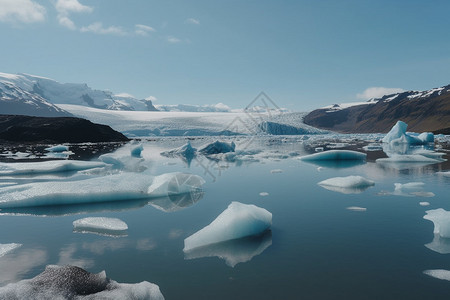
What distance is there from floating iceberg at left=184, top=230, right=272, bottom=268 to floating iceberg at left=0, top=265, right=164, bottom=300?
1.09 meters

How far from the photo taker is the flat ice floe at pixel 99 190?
6.74 meters

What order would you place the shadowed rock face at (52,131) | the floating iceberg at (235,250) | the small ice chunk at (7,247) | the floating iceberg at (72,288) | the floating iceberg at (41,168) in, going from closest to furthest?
1. the floating iceberg at (72,288)
2. the floating iceberg at (235,250)
3. the small ice chunk at (7,247)
4. the floating iceberg at (41,168)
5. the shadowed rock face at (52,131)

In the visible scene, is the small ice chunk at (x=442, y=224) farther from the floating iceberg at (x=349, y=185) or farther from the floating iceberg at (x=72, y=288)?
the floating iceberg at (x=72, y=288)

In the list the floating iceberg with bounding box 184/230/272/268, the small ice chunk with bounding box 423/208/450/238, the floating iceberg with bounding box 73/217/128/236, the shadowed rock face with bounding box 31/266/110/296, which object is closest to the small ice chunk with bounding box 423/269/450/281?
the small ice chunk with bounding box 423/208/450/238

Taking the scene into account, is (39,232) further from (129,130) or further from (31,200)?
(129,130)

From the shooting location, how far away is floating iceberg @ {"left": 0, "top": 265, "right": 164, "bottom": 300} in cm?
263

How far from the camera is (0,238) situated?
486 centimetres

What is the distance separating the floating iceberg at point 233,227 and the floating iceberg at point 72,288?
4.26ft

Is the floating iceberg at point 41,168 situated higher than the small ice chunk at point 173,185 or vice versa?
the small ice chunk at point 173,185

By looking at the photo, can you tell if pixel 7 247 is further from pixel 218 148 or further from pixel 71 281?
pixel 218 148

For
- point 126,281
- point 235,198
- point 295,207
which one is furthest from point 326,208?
point 126,281

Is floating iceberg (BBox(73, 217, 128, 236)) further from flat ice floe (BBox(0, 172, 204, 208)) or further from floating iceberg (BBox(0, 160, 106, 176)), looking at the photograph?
floating iceberg (BBox(0, 160, 106, 176))

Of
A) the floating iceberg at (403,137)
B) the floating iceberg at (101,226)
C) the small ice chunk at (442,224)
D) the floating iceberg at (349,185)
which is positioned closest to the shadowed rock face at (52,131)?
the floating iceberg at (403,137)

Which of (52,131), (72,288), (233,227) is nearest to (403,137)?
(233,227)
